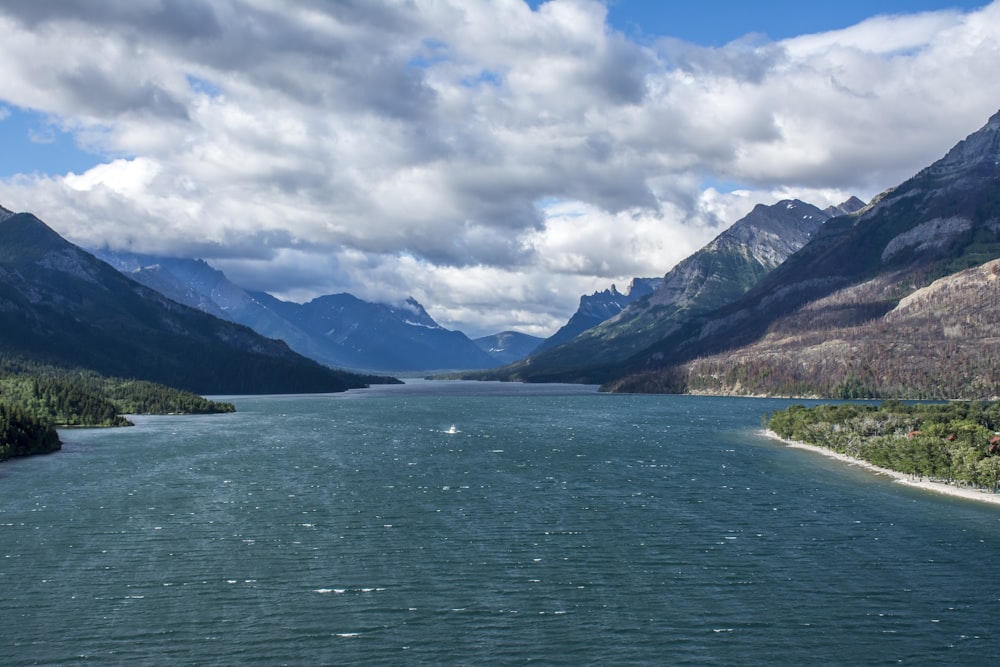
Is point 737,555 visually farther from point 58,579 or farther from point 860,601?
point 58,579

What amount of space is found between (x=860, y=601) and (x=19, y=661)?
68.4 metres

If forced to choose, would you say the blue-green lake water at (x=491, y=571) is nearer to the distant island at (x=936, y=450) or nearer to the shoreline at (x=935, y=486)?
the shoreline at (x=935, y=486)

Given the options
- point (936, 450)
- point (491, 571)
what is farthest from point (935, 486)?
point (491, 571)

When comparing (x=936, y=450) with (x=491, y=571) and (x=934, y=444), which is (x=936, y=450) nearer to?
(x=934, y=444)

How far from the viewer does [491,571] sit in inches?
3105

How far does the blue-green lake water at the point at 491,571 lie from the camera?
59344 mm

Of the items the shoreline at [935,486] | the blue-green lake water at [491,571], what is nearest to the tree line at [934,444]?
the shoreline at [935,486]

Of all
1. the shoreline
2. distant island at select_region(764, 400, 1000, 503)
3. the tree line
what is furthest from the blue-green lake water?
the tree line

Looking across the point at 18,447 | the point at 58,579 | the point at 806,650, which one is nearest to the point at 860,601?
the point at 806,650

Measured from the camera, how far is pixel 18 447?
178 meters

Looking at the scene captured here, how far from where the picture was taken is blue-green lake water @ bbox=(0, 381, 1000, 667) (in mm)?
59344

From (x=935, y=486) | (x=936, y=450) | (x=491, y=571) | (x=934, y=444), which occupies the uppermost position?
(x=934, y=444)

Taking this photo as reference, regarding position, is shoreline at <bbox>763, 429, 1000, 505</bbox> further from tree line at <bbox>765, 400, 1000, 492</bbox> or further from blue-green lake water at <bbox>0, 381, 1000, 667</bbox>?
blue-green lake water at <bbox>0, 381, 1000, 667</bbox>

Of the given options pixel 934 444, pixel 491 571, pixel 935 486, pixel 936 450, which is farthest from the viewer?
pixel 934 444
